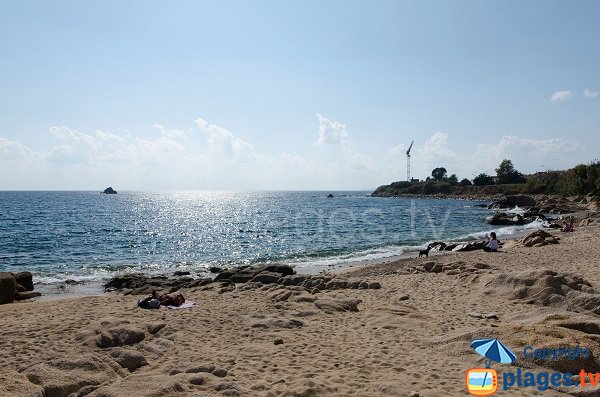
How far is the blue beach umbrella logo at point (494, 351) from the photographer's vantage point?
25.0ft

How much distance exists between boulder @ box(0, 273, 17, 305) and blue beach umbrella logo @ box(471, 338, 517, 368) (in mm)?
17139

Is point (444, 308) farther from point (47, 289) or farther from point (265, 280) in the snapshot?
point (47, 289)

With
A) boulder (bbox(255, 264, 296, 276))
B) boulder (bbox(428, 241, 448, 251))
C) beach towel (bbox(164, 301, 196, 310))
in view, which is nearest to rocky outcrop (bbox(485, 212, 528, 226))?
boulder (bbox(428, 241, 448, 251))

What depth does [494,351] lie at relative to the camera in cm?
784

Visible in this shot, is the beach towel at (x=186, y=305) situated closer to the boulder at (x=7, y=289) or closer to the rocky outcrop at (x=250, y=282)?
the rocky outcrop at (x=250, y=282)

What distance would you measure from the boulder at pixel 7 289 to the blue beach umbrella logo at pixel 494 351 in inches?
675

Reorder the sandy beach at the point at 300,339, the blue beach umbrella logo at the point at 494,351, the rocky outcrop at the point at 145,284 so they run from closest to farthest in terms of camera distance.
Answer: the sandy beach at the point at 300,339 < the blue beach umbrella logo at the point at 494,351 < the rocky outcrop at the point at 145,284

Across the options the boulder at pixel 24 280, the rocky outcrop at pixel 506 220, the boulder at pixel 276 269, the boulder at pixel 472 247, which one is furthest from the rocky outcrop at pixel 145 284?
the rocky outcrop at pixel 506 220

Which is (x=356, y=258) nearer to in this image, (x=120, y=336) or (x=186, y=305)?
(x=186, y=305)

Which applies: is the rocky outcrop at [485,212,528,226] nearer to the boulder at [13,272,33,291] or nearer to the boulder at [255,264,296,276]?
the boulder at [255,264,296,276]

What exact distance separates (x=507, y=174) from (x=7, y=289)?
15263cm

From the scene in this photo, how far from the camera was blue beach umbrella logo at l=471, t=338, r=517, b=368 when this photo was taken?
25.0 feet

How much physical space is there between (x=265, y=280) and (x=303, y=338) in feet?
26.7

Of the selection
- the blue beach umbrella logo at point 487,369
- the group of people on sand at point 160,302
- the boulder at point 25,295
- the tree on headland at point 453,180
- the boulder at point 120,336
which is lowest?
the boulder at point 25,295
